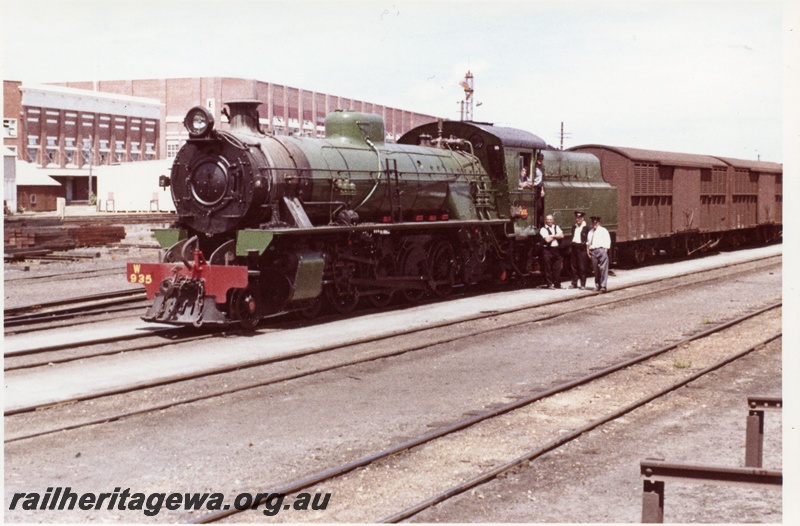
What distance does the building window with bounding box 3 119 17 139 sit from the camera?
2110 inches

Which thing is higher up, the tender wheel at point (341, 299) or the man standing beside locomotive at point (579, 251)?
the man standing beside locomotive at point (579, 251)

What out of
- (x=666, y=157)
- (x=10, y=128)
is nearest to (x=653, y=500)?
(x=666, y=157)

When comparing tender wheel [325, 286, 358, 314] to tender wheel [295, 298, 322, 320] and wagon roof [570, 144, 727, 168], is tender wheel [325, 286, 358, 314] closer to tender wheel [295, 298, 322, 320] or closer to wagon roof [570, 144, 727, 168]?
tender wheel [295, 298, 322, 320]

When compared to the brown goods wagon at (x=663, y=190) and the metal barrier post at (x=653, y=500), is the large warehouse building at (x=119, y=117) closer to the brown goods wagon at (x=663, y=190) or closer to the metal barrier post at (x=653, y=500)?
the brown goods wagon at (x=663, y=190)

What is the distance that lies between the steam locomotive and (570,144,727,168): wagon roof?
606cm

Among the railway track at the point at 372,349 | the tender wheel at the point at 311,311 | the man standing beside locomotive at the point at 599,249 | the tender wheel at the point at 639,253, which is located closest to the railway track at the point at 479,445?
the railway track at the point at 372,349

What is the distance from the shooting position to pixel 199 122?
14.2 m

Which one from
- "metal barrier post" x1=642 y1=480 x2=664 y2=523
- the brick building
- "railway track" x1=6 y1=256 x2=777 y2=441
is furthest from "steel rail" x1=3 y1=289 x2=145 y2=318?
the brick building

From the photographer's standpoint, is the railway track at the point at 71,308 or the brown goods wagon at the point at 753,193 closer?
the railway track at the point at 71,308

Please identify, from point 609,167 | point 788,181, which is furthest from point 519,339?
point 609,167

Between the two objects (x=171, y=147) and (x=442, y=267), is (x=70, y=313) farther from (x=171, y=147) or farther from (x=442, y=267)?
(x=171, y=147)

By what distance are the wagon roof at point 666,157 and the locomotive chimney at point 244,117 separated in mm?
14222

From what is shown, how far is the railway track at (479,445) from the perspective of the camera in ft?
21.7

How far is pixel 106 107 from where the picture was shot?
64.8 metres
